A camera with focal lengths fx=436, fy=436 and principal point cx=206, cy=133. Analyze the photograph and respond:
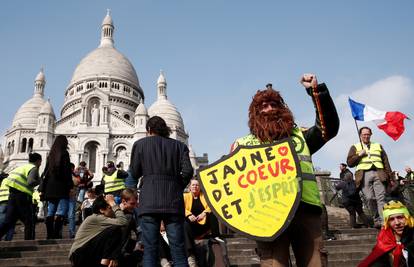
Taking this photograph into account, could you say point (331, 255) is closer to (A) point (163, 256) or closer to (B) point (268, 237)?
(A) point (163, 256)

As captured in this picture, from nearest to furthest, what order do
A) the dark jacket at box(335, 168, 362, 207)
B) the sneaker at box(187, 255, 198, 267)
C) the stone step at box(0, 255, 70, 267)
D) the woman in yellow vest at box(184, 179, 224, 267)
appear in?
1. the sneaker at box(187, 255, 198, 267)
2. the stone step at box(0, 255, 70, 267)
3. the woman in yellow vest at box(184, 179, 224, 267)
4. the dark jacket at box(335, 168, 362, 207)

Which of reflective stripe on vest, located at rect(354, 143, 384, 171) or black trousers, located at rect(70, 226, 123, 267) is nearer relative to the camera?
black trousers, located at rect(70, 226, 123, 267)

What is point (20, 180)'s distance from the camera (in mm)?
7156

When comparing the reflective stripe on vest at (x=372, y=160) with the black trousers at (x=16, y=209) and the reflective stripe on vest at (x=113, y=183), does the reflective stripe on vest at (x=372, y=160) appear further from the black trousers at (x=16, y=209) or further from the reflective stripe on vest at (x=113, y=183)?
the black trousers at (x=16, y=209)

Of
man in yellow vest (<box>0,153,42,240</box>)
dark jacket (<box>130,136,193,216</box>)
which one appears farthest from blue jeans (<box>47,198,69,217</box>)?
dark jacket (<box>130,136,193,216</box>)

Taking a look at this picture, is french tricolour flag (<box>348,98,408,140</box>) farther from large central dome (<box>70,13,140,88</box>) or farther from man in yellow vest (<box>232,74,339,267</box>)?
large central dome (<box>70,13,140,88</box>)

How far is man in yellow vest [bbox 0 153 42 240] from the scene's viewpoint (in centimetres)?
694

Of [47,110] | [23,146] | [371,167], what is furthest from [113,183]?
[23,146]

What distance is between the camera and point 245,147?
3125 millimetres

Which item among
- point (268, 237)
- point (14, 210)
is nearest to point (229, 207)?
point (268, 237)

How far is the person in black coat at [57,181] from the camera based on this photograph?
7223 mm

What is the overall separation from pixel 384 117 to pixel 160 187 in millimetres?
5705

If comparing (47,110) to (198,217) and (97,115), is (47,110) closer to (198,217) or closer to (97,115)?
(97,115)

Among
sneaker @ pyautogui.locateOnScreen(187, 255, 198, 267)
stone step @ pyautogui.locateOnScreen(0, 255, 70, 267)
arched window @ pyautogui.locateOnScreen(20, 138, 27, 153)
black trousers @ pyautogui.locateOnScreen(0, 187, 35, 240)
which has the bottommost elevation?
sneaker @ pyautogui.locateOnScreen(187, 255, 198, 267)
